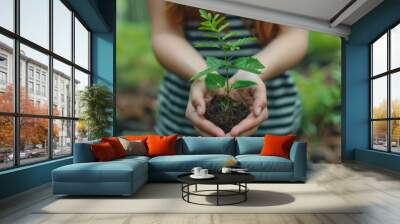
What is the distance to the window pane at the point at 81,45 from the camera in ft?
23.9

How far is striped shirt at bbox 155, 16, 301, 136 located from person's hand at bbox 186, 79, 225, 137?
0.34 ft

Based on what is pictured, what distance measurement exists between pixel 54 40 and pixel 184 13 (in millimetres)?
3094

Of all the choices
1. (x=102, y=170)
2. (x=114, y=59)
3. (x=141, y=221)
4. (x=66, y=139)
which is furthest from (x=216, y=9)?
(x=141, y=221)

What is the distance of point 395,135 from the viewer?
24.1 feet

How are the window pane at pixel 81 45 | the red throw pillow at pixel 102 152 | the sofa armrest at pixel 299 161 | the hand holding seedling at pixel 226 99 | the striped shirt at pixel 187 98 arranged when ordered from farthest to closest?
the striped shirt at pixel 187 98 < the hand holding seedling at pixel 226 99 < the window pane at pixel 81 45 < the sofa armrest at pixel 299 161 < the red throw pillow at pixel 102 152

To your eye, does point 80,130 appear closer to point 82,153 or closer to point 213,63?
point 82,153

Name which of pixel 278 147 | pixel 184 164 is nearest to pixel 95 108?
pixel 184 164

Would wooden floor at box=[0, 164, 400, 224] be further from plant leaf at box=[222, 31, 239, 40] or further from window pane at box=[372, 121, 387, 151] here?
plant leaf at box=[222, 31, 239, 40]

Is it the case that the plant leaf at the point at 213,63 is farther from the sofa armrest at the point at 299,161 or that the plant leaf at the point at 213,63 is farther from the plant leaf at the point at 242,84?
the sofa armrest at the point at 299,161

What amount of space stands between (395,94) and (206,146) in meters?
3.90

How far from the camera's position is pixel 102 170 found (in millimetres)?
4566

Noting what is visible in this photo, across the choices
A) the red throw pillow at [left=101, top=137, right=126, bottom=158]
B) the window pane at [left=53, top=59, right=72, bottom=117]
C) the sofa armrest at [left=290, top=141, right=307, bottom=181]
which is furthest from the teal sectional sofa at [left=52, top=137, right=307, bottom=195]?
the window pane at [left=53, top=59, right=72, bottom=117]

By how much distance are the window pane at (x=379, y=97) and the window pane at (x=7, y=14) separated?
683 cm

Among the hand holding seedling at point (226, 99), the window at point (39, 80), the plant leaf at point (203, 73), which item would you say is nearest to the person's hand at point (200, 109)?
the hand holding seedling at point (226, 99)
